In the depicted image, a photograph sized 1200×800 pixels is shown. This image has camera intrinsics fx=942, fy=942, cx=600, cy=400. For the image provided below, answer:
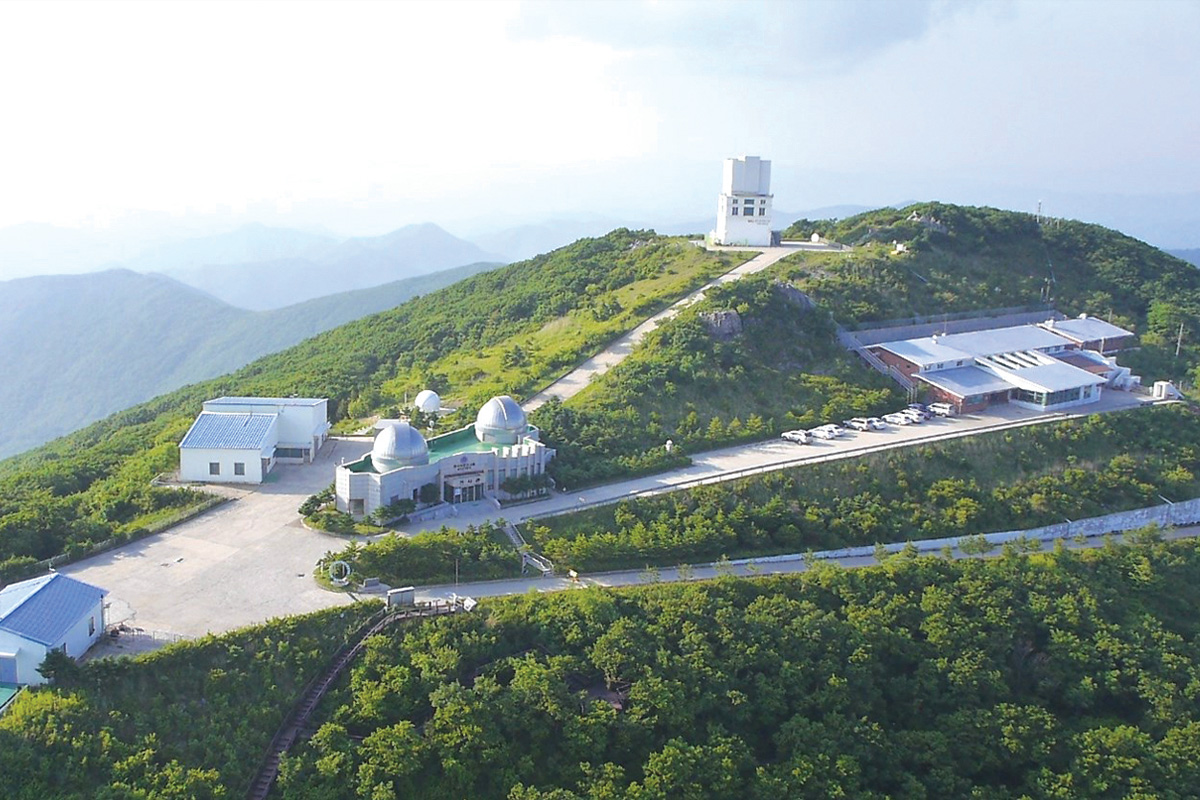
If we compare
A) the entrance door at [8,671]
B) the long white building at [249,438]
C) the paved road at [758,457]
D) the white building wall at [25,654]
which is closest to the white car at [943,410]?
the paved road at [758,457]

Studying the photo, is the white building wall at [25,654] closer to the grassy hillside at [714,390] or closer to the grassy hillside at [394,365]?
the grassy hillside at [394,365]

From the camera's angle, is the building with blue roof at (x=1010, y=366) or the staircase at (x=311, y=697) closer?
the staircase at (x=311, y=697)

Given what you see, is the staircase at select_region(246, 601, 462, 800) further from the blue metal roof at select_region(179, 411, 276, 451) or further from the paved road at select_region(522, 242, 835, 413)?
the paved road at select_region(522, 242, 835, 413)

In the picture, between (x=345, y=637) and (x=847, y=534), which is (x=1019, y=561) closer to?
(x=847, y=534)

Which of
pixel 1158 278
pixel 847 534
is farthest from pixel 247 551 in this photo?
pixel 1158 278

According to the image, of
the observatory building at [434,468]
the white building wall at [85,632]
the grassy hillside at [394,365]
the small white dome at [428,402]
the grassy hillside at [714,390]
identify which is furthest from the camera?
the small white dome at [428,402]

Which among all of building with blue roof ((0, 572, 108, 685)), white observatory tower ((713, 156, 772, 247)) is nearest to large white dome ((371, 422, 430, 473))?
building with blue roof ((0, 572, 108, 685))
